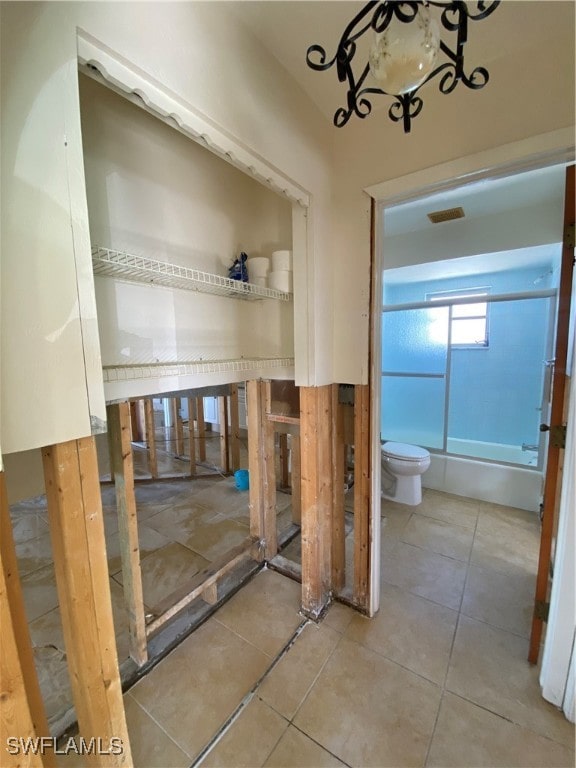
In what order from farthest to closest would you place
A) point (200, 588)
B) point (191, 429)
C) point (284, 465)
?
point (191, 429) → point (284, 465) → point (200, 588)

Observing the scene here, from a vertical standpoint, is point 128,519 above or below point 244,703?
above

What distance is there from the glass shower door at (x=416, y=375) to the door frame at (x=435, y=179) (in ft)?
6.98

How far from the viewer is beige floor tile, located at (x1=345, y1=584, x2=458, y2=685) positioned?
4.88 feet

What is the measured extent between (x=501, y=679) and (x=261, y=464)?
1.58 metres

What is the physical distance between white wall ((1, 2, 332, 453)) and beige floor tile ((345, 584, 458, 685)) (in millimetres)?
1759

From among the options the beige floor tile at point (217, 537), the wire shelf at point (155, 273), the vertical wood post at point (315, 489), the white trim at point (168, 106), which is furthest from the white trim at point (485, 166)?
the beige floor tile at point (217, 537)

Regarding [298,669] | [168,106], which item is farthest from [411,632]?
[168,106]

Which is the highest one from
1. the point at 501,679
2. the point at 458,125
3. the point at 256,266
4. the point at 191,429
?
the point at 458,125

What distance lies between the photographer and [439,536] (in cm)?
246

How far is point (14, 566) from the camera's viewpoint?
0.70 m

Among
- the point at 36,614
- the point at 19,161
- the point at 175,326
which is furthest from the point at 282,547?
the point at 19,161

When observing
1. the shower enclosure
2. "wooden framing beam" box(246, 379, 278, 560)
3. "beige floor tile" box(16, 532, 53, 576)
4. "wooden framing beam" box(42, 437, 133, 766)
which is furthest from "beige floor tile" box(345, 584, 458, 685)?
"beige floor tile" box(16, 532, 53, 576)

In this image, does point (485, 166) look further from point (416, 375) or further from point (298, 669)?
point (416, 375)

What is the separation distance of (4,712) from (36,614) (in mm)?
1531
